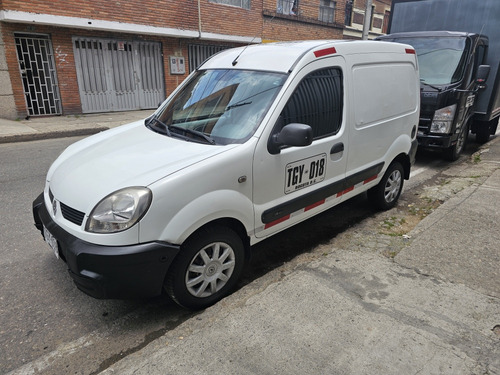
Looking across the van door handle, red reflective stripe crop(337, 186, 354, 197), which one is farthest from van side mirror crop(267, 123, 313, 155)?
red reflective stripe crop(337, 186, 354, 197)

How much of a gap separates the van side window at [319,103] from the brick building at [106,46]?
996 cm

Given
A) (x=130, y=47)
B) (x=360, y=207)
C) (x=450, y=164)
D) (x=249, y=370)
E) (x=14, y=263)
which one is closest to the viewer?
(x=249, y=370)

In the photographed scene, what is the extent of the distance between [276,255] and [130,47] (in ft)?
37.4

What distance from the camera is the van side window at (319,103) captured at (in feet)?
10.4

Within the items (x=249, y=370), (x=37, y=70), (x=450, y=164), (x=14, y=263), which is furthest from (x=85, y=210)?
(x=37, y=70)

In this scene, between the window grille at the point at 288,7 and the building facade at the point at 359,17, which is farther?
the building facade at the point at 359,17

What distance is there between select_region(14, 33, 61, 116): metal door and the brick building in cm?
3

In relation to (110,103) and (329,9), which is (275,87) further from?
(329,9)

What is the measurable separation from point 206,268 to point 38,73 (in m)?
11.2

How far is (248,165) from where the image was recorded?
281 cm

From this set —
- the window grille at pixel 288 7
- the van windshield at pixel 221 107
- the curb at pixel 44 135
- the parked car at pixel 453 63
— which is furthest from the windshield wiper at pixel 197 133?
the window grille at pixel 288 7

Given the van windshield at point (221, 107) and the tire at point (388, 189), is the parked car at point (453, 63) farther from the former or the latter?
the van windshield at point (221, 107)

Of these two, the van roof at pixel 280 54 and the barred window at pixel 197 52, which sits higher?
the van roof at pixel 280 54

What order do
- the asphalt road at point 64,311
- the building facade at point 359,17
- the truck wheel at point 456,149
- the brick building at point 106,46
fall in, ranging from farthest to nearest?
the building facade at point 359,17 < the brick building at point 106,46 < the truck wheel at point 456,149 < the asphalt road at point 64,311
